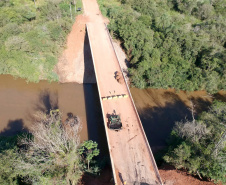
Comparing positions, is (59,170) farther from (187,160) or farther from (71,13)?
(71,13)

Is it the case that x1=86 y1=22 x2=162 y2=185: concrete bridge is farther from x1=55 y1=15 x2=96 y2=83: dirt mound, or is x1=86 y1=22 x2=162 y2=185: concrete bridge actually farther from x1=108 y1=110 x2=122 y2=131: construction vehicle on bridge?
x1=55 y1=15 x2=96 y2=83: dirt mound

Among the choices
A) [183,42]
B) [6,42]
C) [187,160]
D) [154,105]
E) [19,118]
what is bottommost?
[19,118]

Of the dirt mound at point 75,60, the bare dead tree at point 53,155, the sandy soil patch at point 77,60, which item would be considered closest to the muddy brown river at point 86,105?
the dirt mound at point 75,60

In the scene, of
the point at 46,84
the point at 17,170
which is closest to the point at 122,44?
the point at 46,84

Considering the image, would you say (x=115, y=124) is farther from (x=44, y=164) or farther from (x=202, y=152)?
(x=202, y=152)

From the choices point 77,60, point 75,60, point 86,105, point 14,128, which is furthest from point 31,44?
point 14,128

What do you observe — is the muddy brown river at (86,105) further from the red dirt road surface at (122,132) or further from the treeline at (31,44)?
the red dirt road surface at (122,132)
